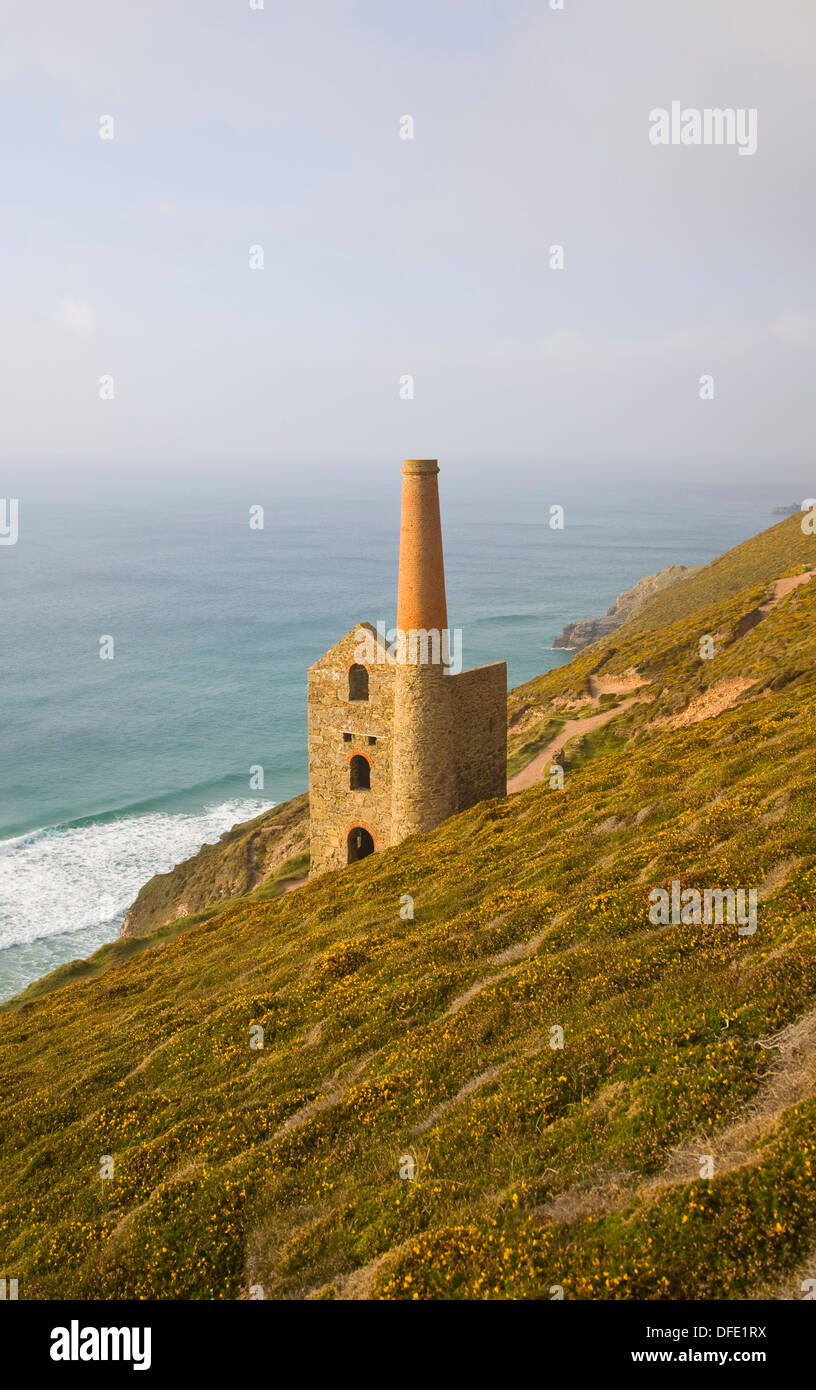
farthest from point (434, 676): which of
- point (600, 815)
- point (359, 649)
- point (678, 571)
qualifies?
point (678, 571)

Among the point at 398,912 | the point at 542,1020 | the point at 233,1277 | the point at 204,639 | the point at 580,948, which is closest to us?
the point at 233,1277

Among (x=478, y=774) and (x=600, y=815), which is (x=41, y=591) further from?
(x=600, y=815)

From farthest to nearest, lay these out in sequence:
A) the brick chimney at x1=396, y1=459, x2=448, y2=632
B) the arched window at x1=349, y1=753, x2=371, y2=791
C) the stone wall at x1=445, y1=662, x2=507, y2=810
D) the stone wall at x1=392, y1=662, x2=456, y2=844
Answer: the arched window at x1=349, y1=753, x2=371, y2=791, the stone wall at x1=445, y1=662, x2=507, y2=810, the stone wall at x1=392, y1=662, x2=456, y2=844, the brick chimney at x1=396, y1=459, x2=448, y2=632

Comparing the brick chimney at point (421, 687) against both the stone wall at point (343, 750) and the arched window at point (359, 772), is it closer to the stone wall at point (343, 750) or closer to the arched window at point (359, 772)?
the stone wall at point (343, 750)

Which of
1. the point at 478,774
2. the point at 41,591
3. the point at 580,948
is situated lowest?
the point at 580,948

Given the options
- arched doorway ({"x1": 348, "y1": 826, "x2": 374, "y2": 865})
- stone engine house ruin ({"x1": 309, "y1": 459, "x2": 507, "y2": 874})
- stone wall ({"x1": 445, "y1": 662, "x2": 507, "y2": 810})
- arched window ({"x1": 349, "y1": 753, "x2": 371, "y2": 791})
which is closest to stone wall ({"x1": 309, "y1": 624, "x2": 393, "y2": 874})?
stone engine house ruin ({"x1": 309, "y1": 459, "x2": 507, "y2": 874})

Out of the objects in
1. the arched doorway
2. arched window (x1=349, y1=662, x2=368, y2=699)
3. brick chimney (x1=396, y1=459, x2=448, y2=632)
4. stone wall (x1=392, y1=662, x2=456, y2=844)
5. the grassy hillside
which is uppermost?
brick chimney (x1=396, y1=459, x2=448, y2=632)

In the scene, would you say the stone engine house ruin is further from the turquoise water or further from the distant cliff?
the distant cliff
